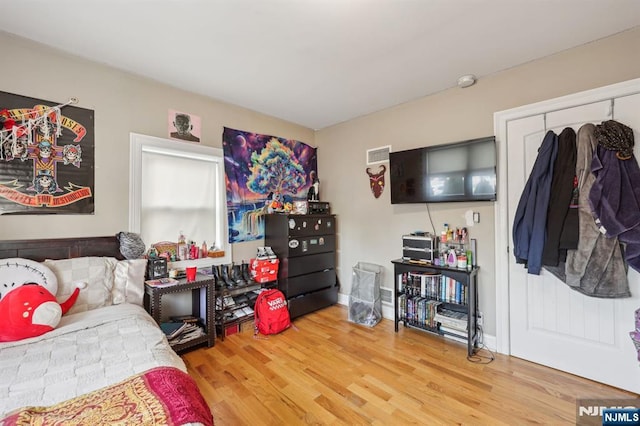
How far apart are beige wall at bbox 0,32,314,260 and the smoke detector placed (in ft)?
8.59

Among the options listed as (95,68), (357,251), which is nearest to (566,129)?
(357,251)

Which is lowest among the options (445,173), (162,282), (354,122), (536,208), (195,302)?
(195,302)

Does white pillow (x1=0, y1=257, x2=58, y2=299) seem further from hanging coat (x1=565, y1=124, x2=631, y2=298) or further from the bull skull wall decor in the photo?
hanging coat (x1=565, y1=124, x2=631, y2=298)

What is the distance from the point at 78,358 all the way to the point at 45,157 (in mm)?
1619

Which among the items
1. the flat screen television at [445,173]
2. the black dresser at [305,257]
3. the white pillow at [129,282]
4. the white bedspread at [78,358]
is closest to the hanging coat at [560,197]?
the flat screen television at [445,173]

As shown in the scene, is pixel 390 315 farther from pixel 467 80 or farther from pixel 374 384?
pixel 467 80

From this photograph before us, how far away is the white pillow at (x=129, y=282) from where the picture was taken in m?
2.14

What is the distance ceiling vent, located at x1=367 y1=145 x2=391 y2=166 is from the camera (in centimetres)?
329

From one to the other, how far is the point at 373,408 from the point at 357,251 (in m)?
2.00

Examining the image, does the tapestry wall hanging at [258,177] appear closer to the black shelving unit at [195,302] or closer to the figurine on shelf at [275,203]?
the figurine on shelf at [275,203]

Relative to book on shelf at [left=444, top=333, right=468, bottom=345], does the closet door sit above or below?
above

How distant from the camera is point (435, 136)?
289cm

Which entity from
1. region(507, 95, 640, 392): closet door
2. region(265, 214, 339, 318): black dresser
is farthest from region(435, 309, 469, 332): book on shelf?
region(265, 214, 339, 318): black dresser

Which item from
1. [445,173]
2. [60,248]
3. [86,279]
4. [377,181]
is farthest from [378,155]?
[60,248]
